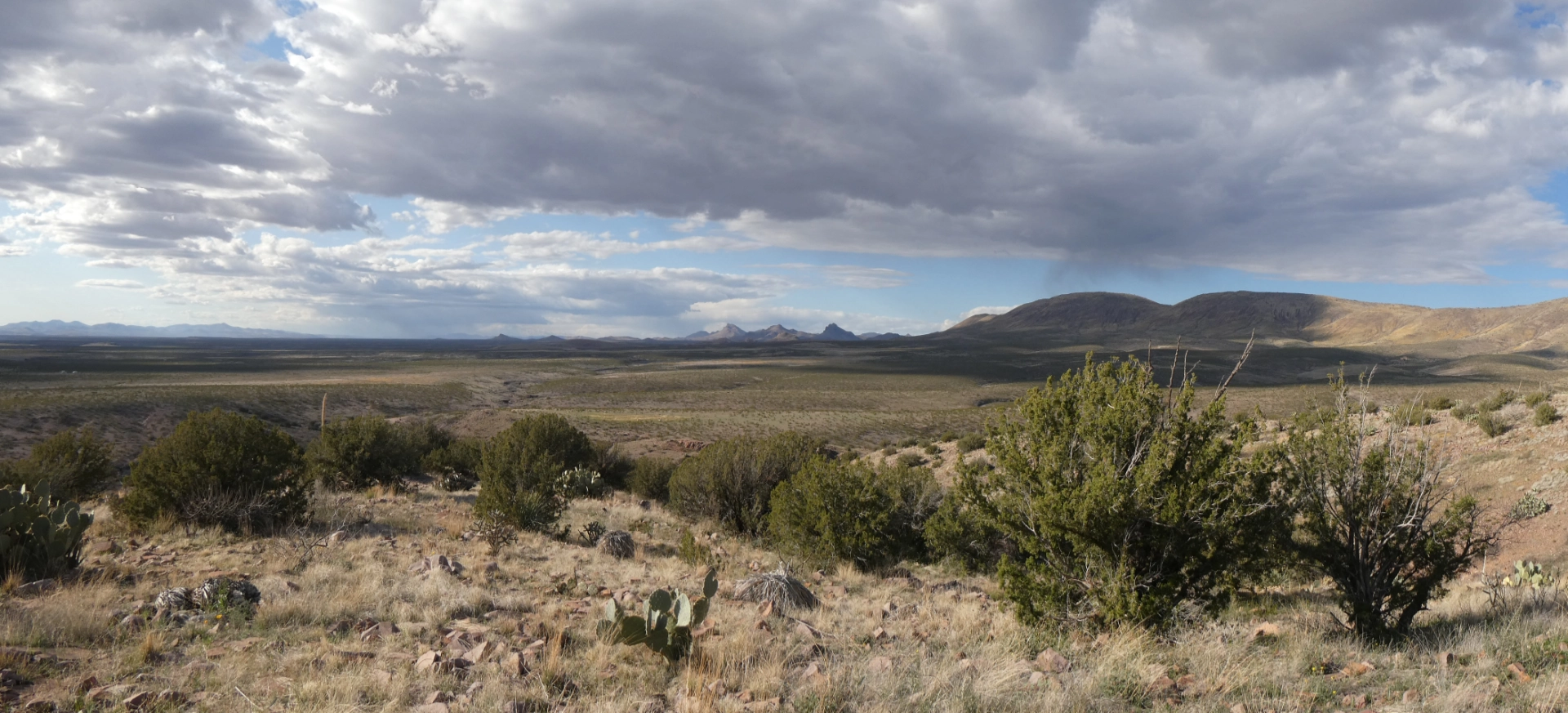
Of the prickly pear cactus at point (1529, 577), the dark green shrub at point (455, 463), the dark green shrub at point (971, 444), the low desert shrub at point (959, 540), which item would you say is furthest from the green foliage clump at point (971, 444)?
Answer: the dark green shrub at point (455, 463)

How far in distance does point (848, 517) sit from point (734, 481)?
17.2ft

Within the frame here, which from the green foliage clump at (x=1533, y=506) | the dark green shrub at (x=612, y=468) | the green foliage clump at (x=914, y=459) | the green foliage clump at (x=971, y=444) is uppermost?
the green foliage clump at (x=1533, y=506)

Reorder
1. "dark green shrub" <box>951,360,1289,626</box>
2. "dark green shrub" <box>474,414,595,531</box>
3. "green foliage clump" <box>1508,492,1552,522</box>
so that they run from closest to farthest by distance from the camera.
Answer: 1. "dark green shrub" <box>951,360,1289,626</box>
2. "dark green shrub" <box>474,414,595,531</box>
3. "green foliage clump" <box>1508,492,1552,522</box>

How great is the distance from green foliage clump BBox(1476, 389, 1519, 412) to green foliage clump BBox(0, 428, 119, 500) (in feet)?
118

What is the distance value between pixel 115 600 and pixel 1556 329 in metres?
207

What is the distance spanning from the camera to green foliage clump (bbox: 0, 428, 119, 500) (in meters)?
14.5

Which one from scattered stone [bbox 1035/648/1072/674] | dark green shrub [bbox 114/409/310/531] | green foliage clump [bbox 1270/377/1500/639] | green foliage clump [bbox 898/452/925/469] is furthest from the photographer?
green foliage clump [bbox 898/452/925/469]

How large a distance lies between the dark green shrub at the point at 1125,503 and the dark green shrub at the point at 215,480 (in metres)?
11.5

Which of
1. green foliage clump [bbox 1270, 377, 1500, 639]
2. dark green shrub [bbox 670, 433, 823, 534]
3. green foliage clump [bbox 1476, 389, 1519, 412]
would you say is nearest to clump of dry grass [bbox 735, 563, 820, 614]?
green foliage clump [bbox 1270, 377, 1500, 639]

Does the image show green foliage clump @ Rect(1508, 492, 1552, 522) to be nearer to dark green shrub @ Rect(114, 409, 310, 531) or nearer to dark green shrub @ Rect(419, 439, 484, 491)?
dark green shrub @ Rect(114, 409, 310, 531)

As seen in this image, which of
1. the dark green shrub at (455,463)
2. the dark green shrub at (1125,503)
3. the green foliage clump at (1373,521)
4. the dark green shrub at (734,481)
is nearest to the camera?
the dark green shrub at (1125,503)

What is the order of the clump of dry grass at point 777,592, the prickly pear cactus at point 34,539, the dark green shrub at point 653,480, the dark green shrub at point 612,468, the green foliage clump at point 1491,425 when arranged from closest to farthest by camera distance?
the prickly pear cactus at point 34,539, the clump of dry grass at point 777,592, the green foliage clump at point 1491,425, the dark green shrub at point 653,480, the dark green shrub at point 612,468

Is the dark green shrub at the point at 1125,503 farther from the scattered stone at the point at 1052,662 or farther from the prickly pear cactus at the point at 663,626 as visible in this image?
the prickly pear cactus at the point at 663,626

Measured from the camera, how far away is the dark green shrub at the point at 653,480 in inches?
928
